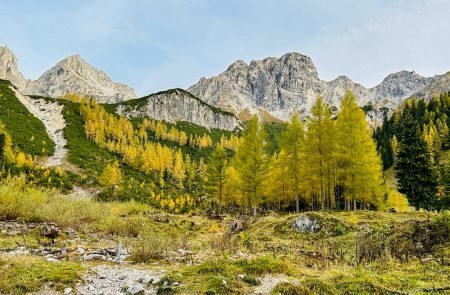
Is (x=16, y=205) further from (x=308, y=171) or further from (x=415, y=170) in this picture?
(x=415, y=170)

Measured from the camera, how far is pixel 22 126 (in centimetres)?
11062

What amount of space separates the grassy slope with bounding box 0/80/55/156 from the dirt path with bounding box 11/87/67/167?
7.85ft

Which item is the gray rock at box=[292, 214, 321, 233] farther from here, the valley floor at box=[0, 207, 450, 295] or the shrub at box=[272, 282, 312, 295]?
the shrub at box=[272, 282, 312, 295]

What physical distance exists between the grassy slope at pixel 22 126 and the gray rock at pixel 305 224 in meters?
91.0

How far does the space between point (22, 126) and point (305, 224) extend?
4666 inches

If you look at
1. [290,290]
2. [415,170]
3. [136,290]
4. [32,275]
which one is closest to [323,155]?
[415,170]

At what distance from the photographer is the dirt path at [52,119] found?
9623cm

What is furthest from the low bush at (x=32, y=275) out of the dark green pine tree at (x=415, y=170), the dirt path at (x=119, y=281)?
the dark green pine tree at (x=415, y=170)

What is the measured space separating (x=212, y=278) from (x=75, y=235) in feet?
31.2

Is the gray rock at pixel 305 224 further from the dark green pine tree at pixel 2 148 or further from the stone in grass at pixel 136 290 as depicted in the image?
the dark green pine tree at pixel 2 148

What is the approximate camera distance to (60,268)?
717 cm

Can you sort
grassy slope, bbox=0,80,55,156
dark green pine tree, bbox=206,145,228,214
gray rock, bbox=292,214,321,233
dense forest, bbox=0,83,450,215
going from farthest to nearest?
grassy slope, bbox=0,80,55,156 → dark green pine tree, bbox=206,145,228,214 → dense forest, bbox=0,83,450,215 → gray rock, bbox=292,214,321,233

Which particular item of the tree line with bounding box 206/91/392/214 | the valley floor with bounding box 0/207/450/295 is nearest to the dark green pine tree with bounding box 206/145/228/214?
the tree line with bounding box 206/91/392/214

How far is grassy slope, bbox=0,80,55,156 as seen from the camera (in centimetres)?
9375
